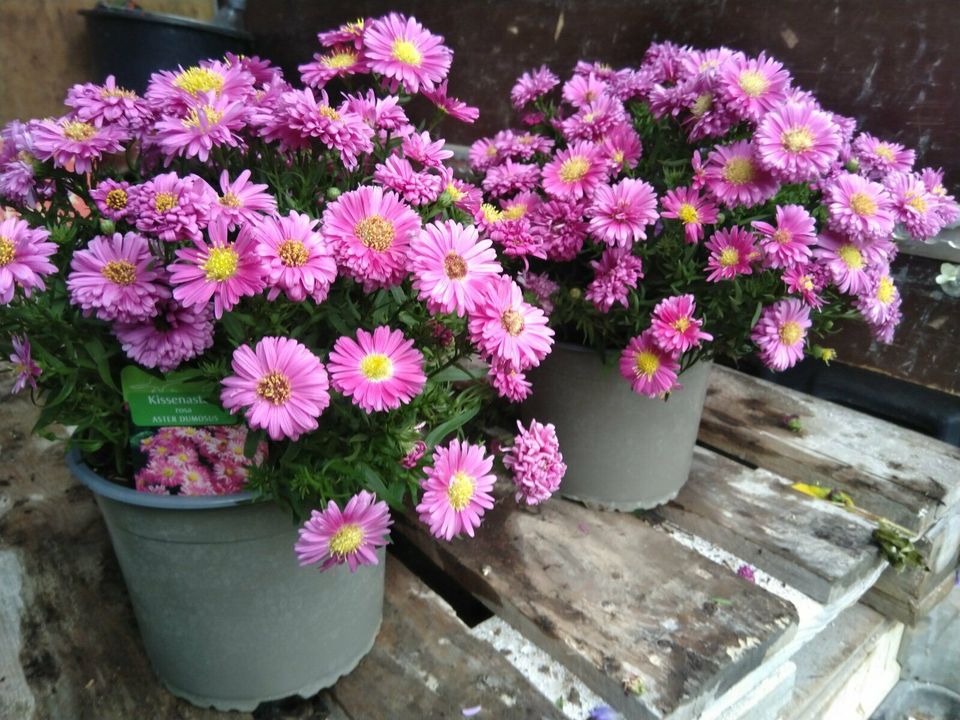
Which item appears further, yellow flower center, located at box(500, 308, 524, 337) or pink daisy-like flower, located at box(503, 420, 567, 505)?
pink daisy-like flower, located at box(503, 420, 567, 505)

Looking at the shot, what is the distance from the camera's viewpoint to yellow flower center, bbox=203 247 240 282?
20.8 inches

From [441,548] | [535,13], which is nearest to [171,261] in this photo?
[441,548]

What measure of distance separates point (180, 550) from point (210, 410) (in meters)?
0.14

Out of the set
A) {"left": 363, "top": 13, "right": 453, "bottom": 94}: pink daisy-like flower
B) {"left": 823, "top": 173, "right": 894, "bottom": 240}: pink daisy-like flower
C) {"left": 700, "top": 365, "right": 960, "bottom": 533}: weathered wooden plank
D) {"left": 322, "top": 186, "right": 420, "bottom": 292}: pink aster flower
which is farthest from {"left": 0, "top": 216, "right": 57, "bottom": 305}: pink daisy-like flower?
{"left": 700, "top": 365, "right": 960, "bottom": 533}: weathered wooden plank

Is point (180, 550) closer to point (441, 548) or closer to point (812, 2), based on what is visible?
point (441, 548)

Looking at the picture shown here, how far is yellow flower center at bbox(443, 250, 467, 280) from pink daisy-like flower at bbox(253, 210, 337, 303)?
0.08 m

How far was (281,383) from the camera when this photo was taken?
0.53 meters

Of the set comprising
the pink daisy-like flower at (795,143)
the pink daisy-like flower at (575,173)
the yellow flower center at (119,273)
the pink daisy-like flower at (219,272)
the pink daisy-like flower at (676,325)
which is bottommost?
the pink daisy-like flower at (676,325)

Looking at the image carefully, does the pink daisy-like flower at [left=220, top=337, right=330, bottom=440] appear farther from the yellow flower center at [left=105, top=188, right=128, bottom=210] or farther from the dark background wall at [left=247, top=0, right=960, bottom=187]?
the dark background wall at [left=247, top=0, right=960, bottom=187]

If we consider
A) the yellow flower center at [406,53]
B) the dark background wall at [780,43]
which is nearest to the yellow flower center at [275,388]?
the yellow flower center at [406,53]

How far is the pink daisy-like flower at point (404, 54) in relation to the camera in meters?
0.67

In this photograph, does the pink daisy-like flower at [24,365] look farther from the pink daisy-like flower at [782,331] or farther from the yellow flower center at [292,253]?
the pink daisy-like flower at [782,331]

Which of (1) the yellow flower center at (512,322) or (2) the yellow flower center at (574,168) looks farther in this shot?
(2) the yellow flower center at (574,168)

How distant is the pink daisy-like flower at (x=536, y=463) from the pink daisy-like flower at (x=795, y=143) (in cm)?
37
